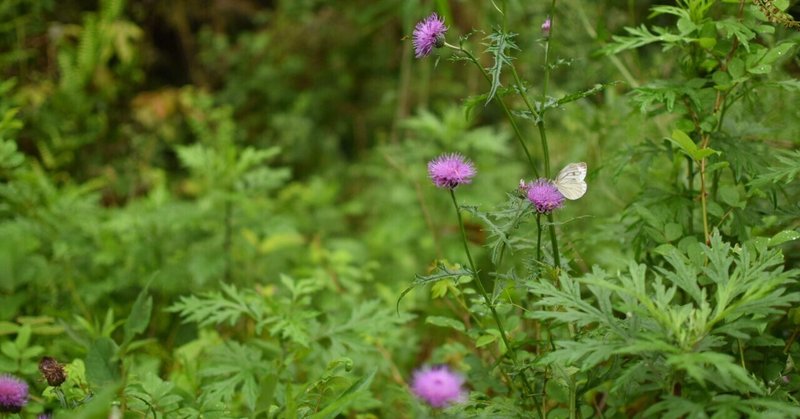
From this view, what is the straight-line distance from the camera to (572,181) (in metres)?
1.10

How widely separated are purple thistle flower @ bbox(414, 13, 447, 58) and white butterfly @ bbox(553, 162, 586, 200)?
295mm

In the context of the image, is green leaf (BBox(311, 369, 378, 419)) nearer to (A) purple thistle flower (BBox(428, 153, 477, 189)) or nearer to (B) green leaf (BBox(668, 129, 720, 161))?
(A) purple thistle flower (BBox(428, 153, 477, 189))

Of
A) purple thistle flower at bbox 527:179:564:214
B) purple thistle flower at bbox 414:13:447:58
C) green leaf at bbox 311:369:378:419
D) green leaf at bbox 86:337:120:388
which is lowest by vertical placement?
green leaf at bbox 86:337:120:388

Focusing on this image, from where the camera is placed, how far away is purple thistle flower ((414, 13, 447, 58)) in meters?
1.08

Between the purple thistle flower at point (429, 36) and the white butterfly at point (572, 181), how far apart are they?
0.30 m

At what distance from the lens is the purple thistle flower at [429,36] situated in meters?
1.08

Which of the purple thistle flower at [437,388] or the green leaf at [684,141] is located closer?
the purple thistle flower at [437,388]

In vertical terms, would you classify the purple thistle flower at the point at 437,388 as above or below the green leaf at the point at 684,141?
below

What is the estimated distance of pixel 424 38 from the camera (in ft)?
3.56

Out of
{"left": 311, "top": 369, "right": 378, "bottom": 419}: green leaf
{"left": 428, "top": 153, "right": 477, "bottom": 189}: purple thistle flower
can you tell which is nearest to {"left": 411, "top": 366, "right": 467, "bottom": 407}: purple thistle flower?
{"left": 311, "top": 369, "right": 378, "bottom": 419}: green leaf

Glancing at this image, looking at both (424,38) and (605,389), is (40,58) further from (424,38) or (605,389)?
(605,389)

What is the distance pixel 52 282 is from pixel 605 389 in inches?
64.4

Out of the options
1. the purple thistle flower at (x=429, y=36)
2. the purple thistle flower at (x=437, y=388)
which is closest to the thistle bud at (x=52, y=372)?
the purple thistle flower at (x=437, y=388)

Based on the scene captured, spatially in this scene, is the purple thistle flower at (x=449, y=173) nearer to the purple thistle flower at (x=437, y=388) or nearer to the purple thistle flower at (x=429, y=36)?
the purple thistle flower at (x=429, y=36)
